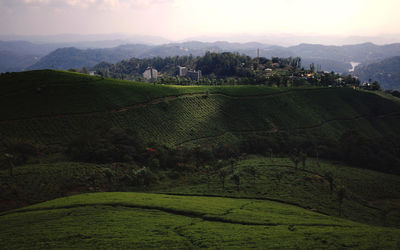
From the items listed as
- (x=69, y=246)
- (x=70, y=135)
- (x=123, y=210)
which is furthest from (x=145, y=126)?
(x=69, y=246)

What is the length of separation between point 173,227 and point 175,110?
7131 centimetres

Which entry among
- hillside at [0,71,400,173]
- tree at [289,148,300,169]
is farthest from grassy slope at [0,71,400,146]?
tree at [289,148,300,169]

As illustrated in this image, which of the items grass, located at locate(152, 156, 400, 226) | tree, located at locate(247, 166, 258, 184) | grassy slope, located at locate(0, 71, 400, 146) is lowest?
grass, located at locate(152, 156, 400, 226)

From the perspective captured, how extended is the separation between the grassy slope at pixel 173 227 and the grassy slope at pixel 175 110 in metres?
41.0

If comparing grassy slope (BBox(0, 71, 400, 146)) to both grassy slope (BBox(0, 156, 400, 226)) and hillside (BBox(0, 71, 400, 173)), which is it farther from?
grassy slope (BBox(0, 156, 400, 226))

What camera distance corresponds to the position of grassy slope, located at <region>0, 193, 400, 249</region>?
94.4ft

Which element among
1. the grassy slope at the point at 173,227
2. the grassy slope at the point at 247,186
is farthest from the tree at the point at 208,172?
the grassy slope at the point at 173,227

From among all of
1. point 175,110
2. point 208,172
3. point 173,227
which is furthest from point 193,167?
point 173,227

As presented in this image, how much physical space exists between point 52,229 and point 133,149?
4242 cm

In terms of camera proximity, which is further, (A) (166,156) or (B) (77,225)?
(A) (166,156)

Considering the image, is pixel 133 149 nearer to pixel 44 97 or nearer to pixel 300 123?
pixel 44 97

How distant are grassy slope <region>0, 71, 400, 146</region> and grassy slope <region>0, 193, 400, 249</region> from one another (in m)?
41.0

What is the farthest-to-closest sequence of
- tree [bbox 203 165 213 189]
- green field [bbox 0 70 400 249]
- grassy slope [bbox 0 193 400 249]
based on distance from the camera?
1. tree [bbox 203 165 213 189]
2. green field [bbox 0 70 400 249]
3. grassy slope [bbox 0 193 400 249]

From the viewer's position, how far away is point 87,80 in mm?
102625
